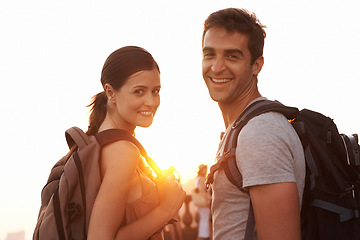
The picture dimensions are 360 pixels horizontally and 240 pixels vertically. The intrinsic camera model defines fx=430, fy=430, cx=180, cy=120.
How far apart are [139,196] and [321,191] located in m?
1.12

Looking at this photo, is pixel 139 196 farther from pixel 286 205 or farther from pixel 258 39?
pixel 258 39

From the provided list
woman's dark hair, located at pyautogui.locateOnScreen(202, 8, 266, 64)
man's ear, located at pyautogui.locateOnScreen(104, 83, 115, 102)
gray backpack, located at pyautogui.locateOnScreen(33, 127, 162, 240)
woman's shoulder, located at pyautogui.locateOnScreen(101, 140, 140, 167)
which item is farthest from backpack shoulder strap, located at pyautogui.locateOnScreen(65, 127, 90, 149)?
woman's dark hair, located at pyautogui.locateOnScreen(202, 8, 266, 64)

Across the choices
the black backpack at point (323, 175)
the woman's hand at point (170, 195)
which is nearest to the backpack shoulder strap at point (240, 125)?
the black backpack at point (323, 175)

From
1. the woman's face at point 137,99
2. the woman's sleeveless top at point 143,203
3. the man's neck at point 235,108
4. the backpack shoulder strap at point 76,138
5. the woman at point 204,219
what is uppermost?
the woman's face at point 137,99

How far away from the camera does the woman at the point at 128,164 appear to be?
8.32 feet

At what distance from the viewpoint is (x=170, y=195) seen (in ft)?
9.40

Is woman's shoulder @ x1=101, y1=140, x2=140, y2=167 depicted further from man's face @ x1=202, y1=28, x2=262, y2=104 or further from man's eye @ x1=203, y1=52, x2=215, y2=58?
man's eye @ x1=203, y1=52, x2=215, y2=58

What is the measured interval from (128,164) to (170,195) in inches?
16.6

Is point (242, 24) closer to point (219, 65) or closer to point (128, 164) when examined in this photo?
point (219, 65)

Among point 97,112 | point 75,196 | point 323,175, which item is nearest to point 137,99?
point 97,112

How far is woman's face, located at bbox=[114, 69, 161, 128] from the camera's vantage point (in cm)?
295

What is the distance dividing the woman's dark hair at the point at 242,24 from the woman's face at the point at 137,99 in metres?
0.51

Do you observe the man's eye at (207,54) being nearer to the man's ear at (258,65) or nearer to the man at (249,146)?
the man at (249,146)

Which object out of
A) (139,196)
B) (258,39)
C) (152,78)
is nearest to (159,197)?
(139,196)
